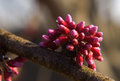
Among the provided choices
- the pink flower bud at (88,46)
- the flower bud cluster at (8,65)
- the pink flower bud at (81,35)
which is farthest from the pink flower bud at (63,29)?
the flower bud cluster at (8,65)

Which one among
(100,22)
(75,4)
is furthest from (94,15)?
(75,4)

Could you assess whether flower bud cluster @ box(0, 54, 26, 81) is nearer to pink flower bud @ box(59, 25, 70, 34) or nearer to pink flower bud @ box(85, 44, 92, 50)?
pink flower bud @ box(59, 25, 70, 34)

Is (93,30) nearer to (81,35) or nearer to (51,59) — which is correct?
(81,35)

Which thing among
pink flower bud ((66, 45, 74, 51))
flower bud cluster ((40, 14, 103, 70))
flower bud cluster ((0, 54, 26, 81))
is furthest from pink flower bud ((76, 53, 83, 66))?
flower bud cluster ((0, 54, 26, 81))

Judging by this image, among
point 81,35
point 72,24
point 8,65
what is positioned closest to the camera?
point 81,35

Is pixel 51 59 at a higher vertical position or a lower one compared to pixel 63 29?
lower

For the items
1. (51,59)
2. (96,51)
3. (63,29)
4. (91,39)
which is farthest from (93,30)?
(51,59)

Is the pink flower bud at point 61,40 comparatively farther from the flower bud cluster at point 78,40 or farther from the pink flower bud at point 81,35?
the pink flower bud at point 81,35

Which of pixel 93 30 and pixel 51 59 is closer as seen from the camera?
pixel 51 59
